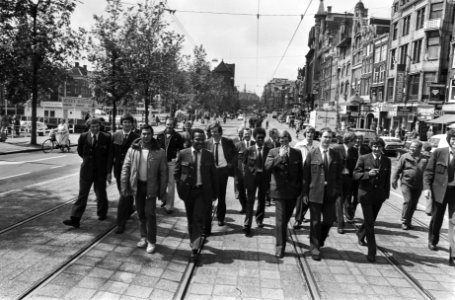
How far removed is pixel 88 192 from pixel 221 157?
229cm

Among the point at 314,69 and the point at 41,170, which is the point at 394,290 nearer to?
the point at 41,170

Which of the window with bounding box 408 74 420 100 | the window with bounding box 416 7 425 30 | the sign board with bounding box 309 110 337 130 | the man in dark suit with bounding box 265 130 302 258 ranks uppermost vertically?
the window with bounding box 416 7 425 30

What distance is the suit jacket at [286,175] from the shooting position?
17.9 feet

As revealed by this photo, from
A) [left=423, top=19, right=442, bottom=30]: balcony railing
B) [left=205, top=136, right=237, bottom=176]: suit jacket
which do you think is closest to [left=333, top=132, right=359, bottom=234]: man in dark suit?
[left=205, top=136, right=237, bottom=176]: suit jacket

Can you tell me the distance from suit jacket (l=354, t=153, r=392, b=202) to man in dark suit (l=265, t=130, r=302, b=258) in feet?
2.92

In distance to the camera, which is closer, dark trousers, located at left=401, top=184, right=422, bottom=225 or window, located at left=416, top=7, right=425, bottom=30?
dark trousers, located at left=401, top=184, right=422, bottom=225

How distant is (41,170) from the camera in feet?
42.0

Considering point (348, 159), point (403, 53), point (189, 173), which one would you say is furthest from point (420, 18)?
point (189, 173)

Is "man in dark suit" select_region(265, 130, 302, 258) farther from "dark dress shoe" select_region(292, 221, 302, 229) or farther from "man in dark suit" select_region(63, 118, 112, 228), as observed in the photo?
"man in dark suit" select_region(63, 118, 112, 228)

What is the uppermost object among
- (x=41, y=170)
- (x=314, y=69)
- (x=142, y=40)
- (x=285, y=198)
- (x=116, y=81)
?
(x=314, y=69)

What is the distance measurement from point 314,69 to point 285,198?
88696mm

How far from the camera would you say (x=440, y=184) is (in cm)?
579

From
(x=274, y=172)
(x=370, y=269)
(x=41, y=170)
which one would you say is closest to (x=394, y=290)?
(x=370, y=269)

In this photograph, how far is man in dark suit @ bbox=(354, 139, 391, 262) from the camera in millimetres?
5457
